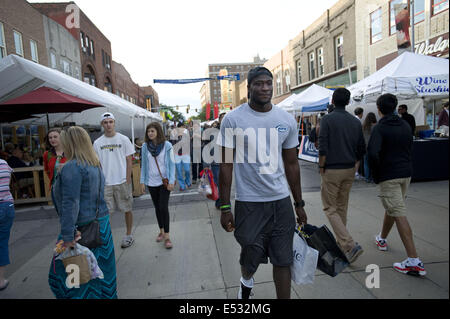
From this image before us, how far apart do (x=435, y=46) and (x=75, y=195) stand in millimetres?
14769

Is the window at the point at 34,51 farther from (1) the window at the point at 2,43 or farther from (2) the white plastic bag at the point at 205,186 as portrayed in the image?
(2) the white plastic bag at the point at 205,186

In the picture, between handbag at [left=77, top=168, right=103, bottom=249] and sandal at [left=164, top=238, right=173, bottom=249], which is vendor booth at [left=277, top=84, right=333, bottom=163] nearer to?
sandal at [left=164, top=238, right=173, bottom=249]

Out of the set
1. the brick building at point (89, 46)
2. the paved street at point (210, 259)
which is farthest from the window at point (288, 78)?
the paved street at point (210, 259)

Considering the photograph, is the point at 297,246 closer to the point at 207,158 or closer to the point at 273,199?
the point at 273,199

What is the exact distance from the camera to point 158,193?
4.18 meters

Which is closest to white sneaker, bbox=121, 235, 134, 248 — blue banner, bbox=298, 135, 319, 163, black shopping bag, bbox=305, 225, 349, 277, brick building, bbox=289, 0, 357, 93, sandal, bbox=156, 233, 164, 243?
sandal, bbox=156, 233, 164, 243

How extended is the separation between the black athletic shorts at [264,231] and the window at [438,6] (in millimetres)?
13900

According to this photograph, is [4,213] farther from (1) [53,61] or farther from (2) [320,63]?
(2) [320,63]

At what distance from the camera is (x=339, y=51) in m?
20.5

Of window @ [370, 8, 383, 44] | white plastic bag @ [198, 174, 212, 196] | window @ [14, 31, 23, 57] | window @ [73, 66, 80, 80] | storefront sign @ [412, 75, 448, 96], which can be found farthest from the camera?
window @ [73, 66, 80, 80]

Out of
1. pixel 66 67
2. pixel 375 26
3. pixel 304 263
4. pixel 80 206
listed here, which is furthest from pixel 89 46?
pixel 304 263

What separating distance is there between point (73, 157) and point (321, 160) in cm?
272

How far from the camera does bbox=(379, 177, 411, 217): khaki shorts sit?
3002mm

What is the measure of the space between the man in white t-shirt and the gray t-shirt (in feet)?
7.94
